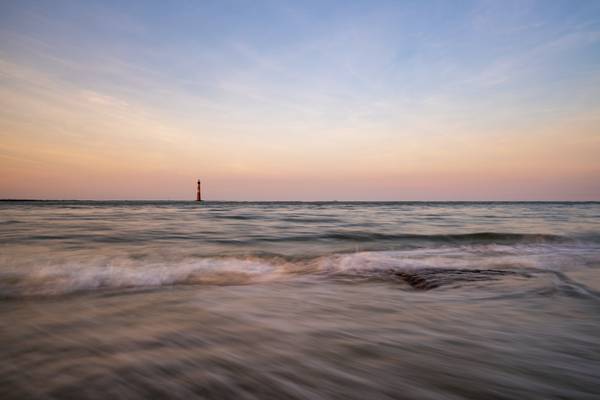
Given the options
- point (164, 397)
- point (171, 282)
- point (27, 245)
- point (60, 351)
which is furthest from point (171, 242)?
point (164, 397)

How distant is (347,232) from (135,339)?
24.9 feet

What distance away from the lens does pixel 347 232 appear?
9.06m

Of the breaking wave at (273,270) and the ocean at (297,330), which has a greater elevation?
the ocean at (297,330)

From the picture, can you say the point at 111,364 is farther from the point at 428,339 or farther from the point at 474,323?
the point at 474,323

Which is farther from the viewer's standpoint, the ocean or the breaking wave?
the breaking wave

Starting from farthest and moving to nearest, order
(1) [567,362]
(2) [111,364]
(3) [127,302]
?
1. (3) [127,302]
2. (1) [567,362]
3. (2) [111,364]

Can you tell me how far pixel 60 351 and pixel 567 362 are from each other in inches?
106

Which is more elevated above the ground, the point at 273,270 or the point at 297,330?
the point at 297,330

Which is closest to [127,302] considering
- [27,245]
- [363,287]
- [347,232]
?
[363,287]

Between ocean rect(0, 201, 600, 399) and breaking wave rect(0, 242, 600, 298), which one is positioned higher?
ocean rect(0, 201, 600, 399)

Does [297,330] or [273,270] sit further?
[273,270]

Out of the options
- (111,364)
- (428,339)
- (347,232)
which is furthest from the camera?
(347,232)

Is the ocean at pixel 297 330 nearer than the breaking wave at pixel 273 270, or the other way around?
the ocean at pixel 297 330

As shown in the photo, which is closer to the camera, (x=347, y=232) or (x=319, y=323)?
(x=319, y=323)
